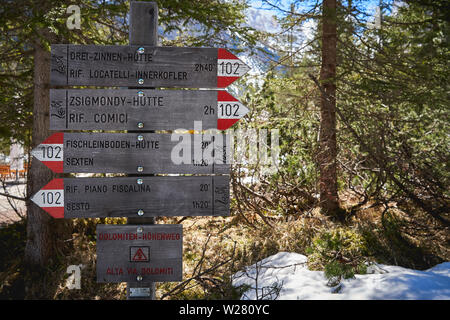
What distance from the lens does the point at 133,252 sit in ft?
9.74

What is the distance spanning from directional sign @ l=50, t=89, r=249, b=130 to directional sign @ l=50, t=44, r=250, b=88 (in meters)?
0.10

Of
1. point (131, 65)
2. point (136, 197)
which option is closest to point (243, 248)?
point (136, 197)

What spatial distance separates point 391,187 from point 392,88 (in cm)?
180

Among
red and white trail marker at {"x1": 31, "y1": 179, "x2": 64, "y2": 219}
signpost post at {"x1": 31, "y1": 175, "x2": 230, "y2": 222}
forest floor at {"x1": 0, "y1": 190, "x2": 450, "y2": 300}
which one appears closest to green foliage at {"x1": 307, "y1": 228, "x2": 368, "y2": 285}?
forest floor at {"x1": 0, "y1": 190, "x2": 450, "y2": 300}

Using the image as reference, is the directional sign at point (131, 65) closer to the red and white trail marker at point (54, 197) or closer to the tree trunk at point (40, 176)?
the red and white trail marker at point (54, 197)

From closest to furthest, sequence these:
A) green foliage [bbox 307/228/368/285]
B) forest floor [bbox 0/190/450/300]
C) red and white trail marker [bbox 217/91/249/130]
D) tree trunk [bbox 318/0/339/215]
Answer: red and white trail marker [bbox 217/91/249/130] → green foliage [bbox 307/228/368/285] → forest floor [bbox 0/190/450/300] → tree trunk [bbox 318/0/339/215]

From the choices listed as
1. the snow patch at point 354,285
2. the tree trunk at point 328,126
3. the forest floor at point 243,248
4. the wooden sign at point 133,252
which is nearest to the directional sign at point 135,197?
the wooden sign at point 133,252

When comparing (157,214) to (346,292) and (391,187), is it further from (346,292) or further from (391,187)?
(391,187)

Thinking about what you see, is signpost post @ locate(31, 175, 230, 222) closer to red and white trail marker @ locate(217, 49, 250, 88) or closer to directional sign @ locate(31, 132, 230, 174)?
directional sign @ locate(31, 132, 230, 174)

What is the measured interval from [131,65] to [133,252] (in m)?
1.66

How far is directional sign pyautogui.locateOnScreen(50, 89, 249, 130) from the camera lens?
294 centimetres

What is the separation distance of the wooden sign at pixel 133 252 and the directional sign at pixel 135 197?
15 cm

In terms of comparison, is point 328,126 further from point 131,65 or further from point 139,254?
point 139,254

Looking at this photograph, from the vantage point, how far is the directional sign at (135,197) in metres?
2.92
